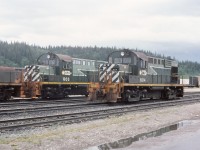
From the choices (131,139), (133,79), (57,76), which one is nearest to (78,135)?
(131,139)

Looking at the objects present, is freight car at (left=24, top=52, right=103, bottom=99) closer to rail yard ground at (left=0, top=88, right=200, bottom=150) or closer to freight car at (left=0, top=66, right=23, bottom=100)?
freight car at (left=0, top=66, right=23, bottom=100)

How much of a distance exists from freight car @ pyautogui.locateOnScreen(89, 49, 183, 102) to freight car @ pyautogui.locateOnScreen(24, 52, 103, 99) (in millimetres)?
1846

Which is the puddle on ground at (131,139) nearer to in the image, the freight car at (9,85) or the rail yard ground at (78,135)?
the rail yard ground at (78,135)

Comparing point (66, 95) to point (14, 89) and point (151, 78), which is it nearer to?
point (14, 89)

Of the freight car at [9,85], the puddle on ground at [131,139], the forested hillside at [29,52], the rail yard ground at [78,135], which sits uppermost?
the forested hillside at [29,52]

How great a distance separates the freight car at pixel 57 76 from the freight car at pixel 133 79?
1846 millimetres

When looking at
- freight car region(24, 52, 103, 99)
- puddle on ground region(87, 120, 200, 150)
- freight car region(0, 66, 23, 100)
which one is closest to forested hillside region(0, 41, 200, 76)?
freight car region(24, 52, 103, 99)

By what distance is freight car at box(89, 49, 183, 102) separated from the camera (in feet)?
80.9

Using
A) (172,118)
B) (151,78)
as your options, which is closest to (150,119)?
(172,118)

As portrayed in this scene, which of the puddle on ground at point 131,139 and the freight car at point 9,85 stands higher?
the freight car at point 9,85

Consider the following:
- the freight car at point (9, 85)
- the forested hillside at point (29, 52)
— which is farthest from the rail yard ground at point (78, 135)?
the forested hillside at point (29, 52)

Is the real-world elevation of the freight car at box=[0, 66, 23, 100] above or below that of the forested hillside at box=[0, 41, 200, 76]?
below

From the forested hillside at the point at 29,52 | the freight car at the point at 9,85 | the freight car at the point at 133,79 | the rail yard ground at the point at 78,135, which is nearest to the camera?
the rail yard ground at the point at 78,135

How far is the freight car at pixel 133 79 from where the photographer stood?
24.7 m
